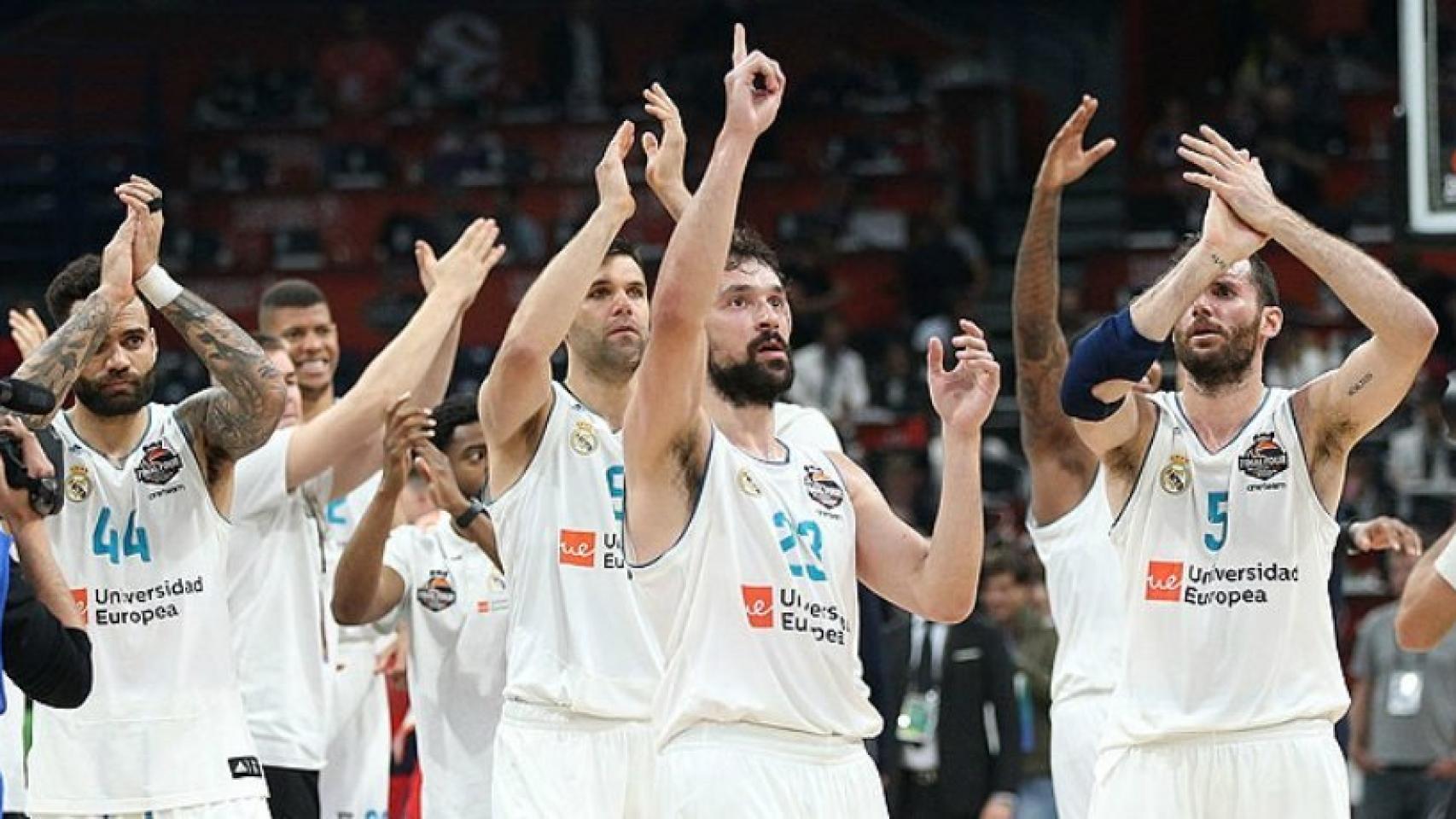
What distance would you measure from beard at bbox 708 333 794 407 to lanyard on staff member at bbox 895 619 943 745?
23.6 ft

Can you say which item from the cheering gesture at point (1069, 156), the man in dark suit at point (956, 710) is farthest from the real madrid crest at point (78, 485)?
the man in dark suit at point (956, 710)

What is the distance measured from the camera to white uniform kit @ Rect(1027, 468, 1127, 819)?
984cm

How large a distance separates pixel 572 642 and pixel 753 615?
4.98ft

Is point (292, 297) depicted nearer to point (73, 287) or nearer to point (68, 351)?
point (73, 287)


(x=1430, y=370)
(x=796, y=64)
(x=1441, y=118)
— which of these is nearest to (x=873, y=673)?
(x=1441, y=118)

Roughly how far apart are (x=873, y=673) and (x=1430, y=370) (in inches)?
467

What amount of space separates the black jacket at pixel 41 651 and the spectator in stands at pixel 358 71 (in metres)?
20.0

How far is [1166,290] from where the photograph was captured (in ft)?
23.8

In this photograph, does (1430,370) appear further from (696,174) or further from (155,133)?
(155,133)

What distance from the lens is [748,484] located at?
6918 mm

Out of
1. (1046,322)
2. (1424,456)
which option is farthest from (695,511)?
(1424,456)

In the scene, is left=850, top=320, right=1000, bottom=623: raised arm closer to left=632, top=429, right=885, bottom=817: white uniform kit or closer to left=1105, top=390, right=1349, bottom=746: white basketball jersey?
left=632, top=429, right=885, bottom=817: white uniform kit

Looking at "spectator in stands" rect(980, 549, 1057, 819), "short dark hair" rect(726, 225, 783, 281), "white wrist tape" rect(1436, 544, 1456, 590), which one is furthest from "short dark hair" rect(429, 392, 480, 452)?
"spectator in stands" rect(980, 549, 1057, 819)

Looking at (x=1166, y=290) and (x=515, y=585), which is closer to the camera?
(x=1166, y=290)
